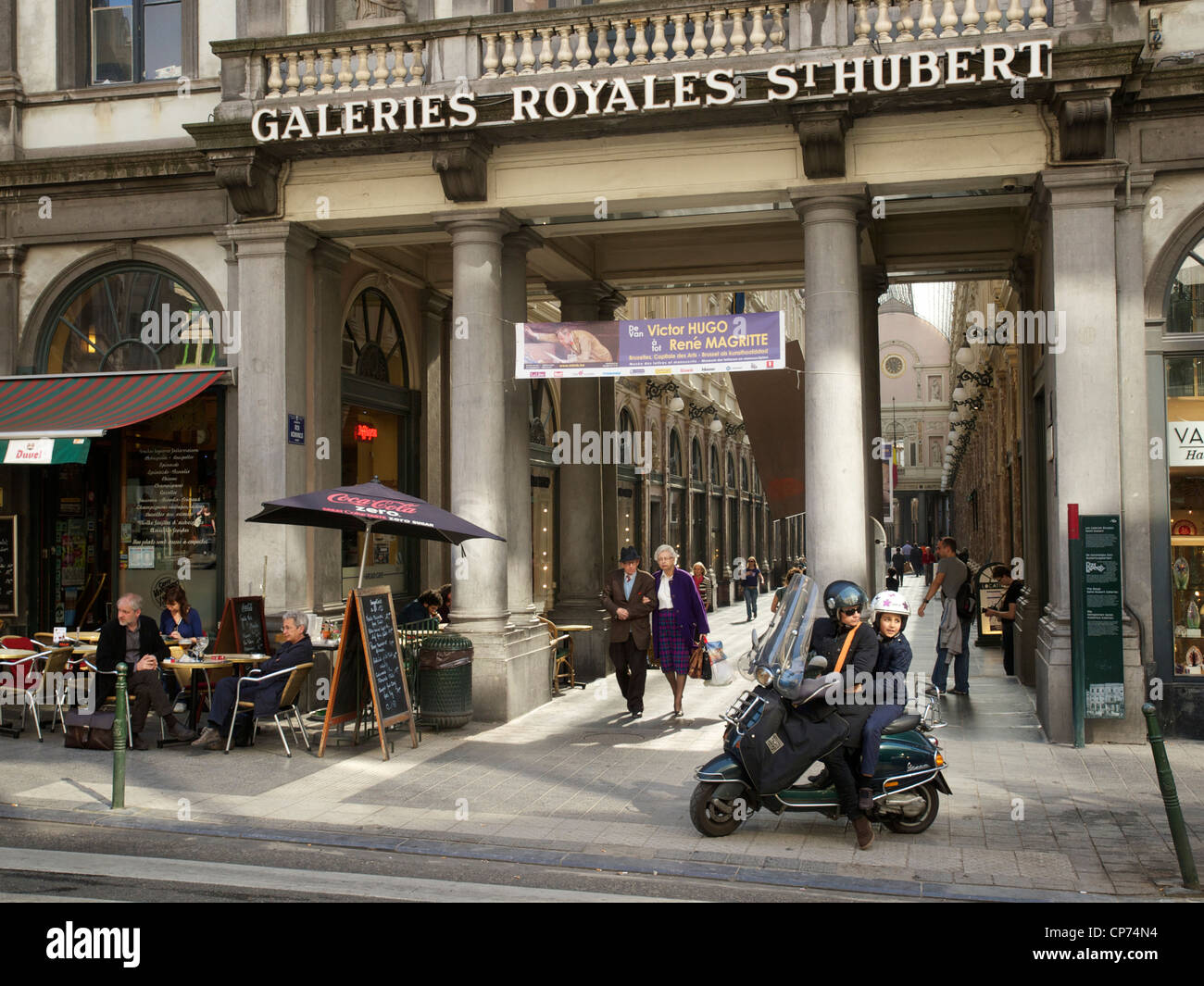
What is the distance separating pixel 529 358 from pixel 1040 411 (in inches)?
244

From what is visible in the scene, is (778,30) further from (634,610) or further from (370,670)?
(370,670)

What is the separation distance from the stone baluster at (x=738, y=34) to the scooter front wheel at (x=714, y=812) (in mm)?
7578

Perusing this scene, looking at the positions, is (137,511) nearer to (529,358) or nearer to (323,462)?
(323,462)

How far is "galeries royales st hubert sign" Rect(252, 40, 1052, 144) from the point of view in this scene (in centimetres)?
1135

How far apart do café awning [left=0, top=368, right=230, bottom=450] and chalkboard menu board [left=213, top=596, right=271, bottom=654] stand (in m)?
2.28

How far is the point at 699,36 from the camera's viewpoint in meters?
A: 12.2

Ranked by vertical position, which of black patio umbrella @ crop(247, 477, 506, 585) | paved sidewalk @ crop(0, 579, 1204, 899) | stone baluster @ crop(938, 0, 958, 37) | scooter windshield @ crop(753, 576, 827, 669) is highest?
stone baluster @ crop(938, 0, 958, 37)

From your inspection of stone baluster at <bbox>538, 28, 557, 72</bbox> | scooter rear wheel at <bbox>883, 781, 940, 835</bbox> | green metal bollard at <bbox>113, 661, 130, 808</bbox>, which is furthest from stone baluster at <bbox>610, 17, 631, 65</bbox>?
scooter rear wheel at <bbox>883, 781, 940, 835</bbox>

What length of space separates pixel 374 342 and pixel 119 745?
341 inches

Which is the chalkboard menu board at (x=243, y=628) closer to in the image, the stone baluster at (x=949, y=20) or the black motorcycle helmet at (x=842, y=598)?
the black motorcycle helmet at (x=842, y=598)

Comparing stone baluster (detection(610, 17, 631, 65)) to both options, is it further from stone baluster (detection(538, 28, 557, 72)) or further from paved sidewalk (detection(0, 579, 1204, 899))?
paved sidewalk (detection(0, 579, 1204, 899))

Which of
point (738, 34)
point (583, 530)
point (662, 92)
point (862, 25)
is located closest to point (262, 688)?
point (583, 530)

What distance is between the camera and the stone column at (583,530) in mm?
16641
